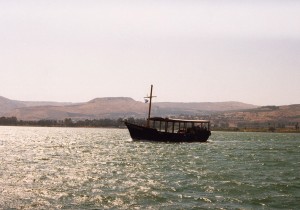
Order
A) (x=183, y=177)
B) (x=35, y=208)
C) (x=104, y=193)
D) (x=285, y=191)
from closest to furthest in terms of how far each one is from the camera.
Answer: (x=35, y=208) → (x=104, y=193) → (x=285, y=191) → (x=183, y=177)

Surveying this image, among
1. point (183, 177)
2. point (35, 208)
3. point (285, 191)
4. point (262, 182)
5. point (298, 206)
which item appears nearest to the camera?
point (35, 208)

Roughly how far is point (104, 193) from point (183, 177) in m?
8.61

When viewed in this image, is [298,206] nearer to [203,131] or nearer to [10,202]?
[10,202]

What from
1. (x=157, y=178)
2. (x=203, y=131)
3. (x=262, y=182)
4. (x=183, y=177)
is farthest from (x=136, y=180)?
(x=203, y=131)

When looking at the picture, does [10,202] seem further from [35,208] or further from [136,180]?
[136,180]

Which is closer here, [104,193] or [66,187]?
[104,193]

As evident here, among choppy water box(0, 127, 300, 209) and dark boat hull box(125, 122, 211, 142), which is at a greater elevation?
dark boat hull box(125, 122, 211, 142)

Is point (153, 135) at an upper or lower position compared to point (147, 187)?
upper

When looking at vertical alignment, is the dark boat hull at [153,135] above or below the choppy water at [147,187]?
above

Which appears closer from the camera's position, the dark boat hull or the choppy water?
the choppy water

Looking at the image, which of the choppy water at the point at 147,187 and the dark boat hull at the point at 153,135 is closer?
the choppy water at the point at 147,187

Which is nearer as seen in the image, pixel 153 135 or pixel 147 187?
pixel 147 187

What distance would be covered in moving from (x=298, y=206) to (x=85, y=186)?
12135 mm

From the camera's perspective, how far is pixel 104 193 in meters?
23.6
